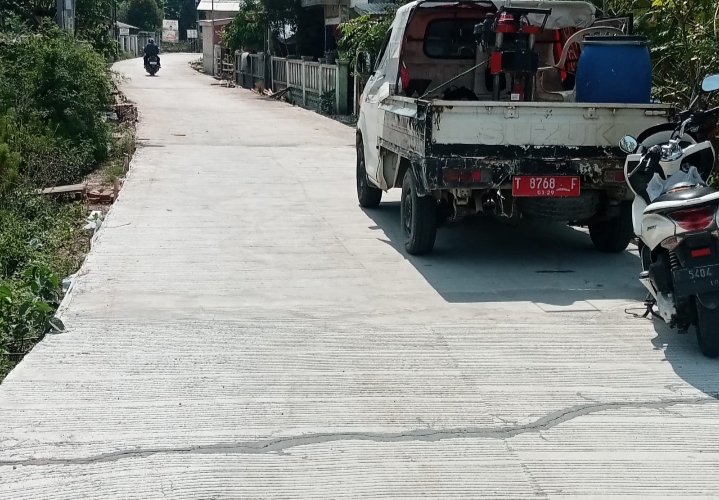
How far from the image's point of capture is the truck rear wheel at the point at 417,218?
7719 millimetres

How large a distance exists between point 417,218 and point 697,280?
289cm

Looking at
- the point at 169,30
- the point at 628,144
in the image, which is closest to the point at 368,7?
the point at 628,144

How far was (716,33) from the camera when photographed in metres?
8.52

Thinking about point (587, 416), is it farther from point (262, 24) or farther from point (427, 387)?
point (262, 24)

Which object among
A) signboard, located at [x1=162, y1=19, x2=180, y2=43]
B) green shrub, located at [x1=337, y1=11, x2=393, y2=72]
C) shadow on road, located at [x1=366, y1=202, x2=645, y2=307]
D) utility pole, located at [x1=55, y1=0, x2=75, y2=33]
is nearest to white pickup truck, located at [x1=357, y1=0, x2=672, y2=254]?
shadow on road, located at [x1=366, y1=202, x2=645, y2=307]

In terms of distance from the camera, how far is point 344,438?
442 cm

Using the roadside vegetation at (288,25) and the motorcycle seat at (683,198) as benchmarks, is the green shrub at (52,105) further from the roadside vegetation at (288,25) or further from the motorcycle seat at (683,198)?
the roadside vegetation at (288,25)

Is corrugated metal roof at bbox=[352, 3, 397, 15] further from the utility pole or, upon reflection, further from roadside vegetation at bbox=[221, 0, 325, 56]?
the utility pole

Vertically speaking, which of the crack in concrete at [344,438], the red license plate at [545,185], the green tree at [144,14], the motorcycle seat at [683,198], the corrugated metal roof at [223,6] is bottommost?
the crack in concrete at [344,438]

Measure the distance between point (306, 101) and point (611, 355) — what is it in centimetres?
2243

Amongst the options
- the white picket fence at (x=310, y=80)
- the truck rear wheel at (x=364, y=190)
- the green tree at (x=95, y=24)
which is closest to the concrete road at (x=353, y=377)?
the truck rear wheel at (x=364, y=190)

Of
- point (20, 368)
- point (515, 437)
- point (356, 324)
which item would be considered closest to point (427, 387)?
point (515, 437)

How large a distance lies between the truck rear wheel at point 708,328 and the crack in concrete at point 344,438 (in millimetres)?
832

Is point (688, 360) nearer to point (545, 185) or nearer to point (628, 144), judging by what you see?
point (628, 144)
